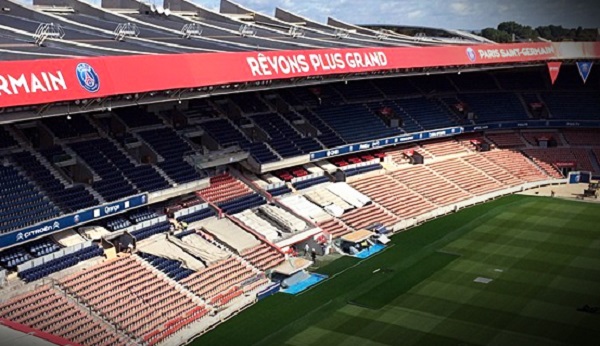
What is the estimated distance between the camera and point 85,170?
35.7 metres

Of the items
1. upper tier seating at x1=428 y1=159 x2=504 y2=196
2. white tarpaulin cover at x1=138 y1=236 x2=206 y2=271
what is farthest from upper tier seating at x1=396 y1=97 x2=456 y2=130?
white tarpaulin cover at x1=138 y1=236 x2=206 y2=271

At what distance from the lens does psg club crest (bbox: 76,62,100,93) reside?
2991 centimetres

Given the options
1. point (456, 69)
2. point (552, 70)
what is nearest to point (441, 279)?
point (456, 69)

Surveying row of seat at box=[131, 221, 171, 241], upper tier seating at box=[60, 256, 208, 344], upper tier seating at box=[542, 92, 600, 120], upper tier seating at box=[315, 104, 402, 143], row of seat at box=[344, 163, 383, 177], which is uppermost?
upper tier seating at box=[542, 92, 600, 120]

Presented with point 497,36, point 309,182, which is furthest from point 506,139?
point 497,36

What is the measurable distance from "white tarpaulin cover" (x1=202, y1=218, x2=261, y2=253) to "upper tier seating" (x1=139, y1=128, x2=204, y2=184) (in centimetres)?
260

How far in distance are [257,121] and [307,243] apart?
10.8 meters

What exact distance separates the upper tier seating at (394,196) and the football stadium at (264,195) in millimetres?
185

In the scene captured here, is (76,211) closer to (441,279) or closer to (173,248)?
(173,248)

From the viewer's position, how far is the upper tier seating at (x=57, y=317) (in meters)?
27.8

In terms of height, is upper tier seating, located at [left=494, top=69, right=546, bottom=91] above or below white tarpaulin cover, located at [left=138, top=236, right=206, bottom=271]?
above

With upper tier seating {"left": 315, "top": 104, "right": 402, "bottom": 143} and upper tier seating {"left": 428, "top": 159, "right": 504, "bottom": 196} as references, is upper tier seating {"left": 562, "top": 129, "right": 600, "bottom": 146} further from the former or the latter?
upper tier seating {"left": 315, "top": 104, "right": 402, "bottom": 143}

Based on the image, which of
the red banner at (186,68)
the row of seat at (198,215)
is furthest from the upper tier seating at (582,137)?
the row of seat at (198,215)

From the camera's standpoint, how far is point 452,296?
3369 cm
